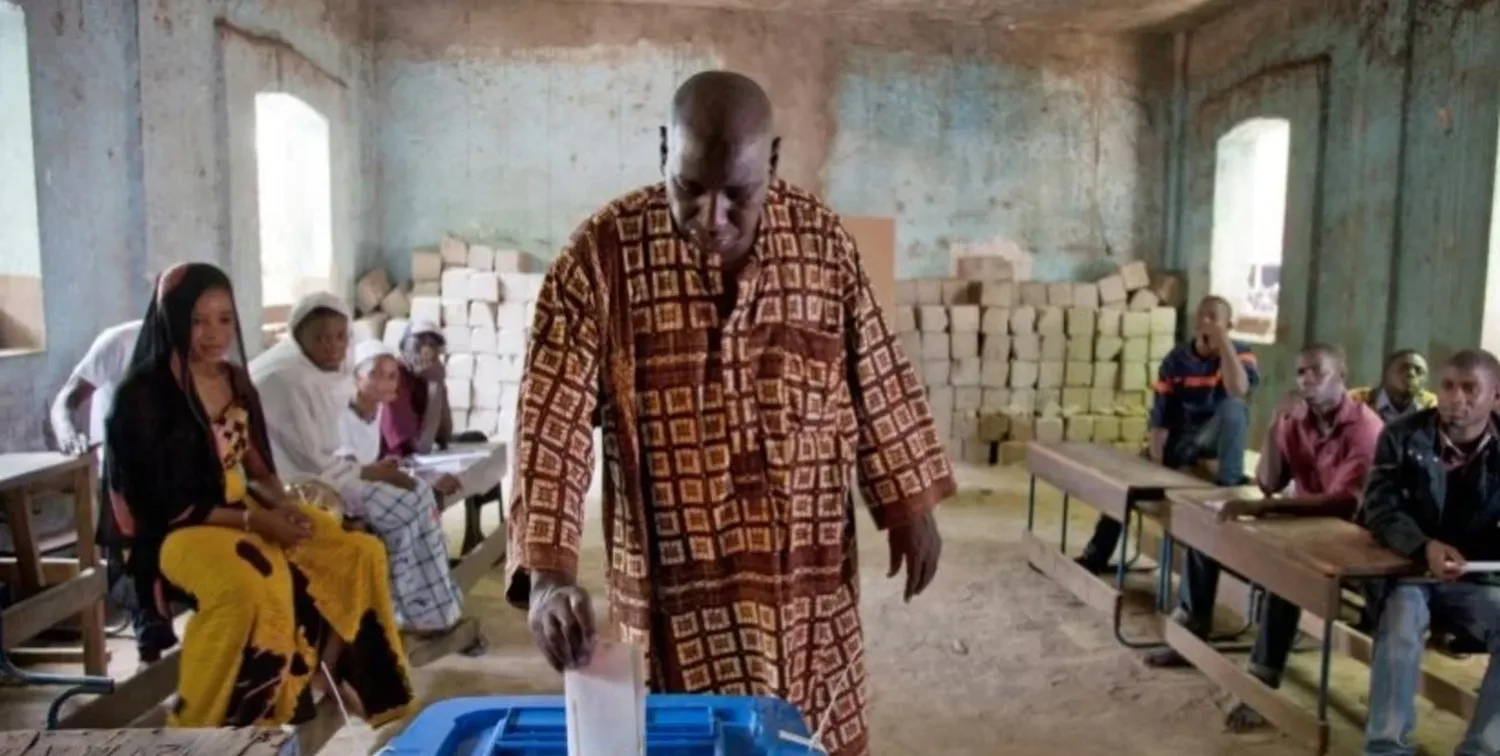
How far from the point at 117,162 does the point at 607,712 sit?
17.3 ft

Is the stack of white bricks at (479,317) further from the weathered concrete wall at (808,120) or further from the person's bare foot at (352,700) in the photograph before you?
the person's bare foot at (352,700)

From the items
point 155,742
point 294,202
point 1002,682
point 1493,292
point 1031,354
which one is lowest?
point 1002,682

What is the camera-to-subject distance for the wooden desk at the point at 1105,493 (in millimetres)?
4516

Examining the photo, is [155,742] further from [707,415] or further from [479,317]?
[479,317]

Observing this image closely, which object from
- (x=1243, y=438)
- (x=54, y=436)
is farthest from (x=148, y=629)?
(x=1243, y=438)

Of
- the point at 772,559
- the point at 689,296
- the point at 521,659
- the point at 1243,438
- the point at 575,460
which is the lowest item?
the point at 521,659

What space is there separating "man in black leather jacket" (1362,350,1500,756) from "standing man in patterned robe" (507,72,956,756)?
2.20 m

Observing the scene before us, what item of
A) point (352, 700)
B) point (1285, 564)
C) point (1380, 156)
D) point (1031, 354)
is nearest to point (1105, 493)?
point (1285, 564)

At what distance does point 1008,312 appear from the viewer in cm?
912

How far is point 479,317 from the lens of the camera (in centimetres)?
850

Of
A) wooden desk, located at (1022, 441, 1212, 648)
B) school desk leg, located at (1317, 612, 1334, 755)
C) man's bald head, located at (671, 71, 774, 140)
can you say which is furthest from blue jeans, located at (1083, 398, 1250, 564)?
man's bald head, located at (671, 71, 774, 140)

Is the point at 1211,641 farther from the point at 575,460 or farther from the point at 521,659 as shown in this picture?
the point at 575,460

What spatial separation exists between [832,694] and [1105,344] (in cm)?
792

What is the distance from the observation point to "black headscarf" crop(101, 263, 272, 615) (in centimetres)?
305
